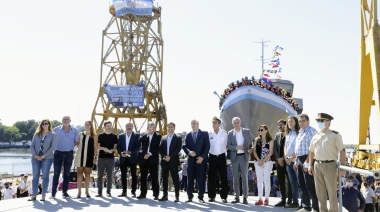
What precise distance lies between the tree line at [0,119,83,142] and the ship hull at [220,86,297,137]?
110631 mm

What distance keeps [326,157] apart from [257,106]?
1250 cm

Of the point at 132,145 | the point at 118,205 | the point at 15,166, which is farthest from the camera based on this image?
the point at 15,166

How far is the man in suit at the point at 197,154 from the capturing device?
22.2 feet

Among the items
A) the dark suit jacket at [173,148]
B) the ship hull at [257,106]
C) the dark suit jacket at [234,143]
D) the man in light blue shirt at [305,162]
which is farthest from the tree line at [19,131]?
the man in light blue shirt at [305,162]

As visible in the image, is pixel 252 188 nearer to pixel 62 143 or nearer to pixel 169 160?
pixel 169 160

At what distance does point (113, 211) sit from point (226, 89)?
1350 centimetres

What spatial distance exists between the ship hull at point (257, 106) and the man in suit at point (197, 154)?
414 inches

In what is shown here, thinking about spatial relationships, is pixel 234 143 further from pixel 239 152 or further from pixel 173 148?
pixel 173 148

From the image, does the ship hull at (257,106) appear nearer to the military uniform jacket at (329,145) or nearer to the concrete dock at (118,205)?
the concrete dock at (118,205)

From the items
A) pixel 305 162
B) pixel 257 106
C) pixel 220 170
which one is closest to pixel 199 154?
pixel 220 170

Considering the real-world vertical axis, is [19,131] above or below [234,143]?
below

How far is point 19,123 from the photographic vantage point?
13225 cm

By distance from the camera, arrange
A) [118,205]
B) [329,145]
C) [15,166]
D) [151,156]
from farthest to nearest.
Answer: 1. [15,166]
2. [151,156]
3. [118,205]
4. [329,145]

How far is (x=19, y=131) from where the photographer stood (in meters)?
130
